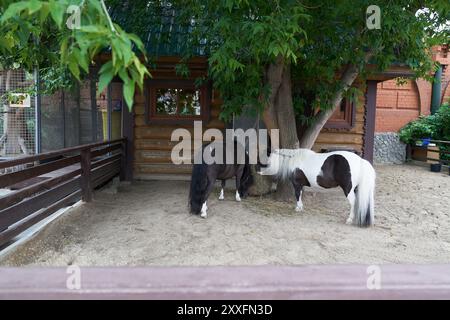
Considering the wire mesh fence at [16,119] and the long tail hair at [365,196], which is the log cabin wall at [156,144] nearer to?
the wire mesh fence at [16,119]

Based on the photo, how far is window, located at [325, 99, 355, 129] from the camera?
7754mm

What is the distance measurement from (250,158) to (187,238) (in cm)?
227

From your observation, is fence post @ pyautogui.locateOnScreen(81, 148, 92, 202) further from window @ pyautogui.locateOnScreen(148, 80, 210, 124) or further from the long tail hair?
the long tail hair

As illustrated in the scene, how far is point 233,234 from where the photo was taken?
4.31 meters

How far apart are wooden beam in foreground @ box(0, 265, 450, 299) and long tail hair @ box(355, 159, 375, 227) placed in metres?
3.35

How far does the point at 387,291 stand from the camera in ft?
3.99

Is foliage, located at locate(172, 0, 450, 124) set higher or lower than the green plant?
higher

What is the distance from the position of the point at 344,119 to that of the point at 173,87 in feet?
12.0

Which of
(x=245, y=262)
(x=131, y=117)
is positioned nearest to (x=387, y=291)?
(x=245, y=262)

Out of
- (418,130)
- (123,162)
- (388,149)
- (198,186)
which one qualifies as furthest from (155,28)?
(418,130)

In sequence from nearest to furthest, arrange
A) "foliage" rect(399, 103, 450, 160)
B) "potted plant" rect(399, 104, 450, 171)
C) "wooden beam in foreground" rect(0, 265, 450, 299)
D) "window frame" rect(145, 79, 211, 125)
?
"wooden beam in foreground" rect(0, 265, 450, 299), "window frame" rect(145, 79, 211, 125), "potted plant" rect(399, 104, 450, 171), "foliage" rect(399, 103, 450, 160)

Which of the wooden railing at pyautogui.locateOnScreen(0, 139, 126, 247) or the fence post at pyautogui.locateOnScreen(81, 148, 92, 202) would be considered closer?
the wooden railing at pyautogui.locateOnScreen(0, 139, 126, 247)

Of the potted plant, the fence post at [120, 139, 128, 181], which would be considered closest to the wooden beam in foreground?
the fence post at [120, 139, 128, 181]

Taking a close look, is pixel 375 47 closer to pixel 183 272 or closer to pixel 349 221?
pixel 349 221
